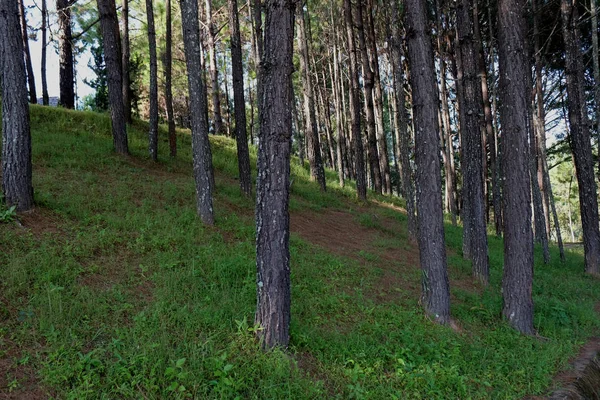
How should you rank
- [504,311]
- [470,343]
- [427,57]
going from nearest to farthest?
[470,343] → [427,57] → [504,311]

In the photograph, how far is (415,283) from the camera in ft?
24.1

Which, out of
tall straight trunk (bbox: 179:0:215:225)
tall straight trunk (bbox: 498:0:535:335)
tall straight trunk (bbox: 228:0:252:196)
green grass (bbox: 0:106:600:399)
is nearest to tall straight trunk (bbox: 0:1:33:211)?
green grass (bbox: 0:106:600:399)

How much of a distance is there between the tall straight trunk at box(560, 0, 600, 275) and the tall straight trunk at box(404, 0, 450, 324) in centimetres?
785

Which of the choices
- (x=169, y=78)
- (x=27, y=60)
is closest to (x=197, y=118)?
(x=169, y=78)

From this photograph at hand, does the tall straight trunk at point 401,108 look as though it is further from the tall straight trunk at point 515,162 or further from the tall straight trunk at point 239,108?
the tall straight trunk at point 239,108

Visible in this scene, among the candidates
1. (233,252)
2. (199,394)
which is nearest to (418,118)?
(233,252)

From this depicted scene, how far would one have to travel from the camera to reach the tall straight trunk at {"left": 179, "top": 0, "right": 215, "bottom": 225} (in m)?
7.91

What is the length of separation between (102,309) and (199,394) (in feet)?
6.02

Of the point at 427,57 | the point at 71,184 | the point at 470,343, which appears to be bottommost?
the point at 470,343

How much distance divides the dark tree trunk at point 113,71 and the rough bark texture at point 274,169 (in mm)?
8271

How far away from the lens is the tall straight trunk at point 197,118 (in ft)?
26.0

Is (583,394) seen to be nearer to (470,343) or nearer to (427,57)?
(470,343)

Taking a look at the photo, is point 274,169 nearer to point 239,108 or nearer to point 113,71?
point 239,108

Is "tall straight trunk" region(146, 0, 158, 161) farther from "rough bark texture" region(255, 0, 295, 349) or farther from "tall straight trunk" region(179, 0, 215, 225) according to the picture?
"rough bark texture" region(255, 0, 295, 349)
